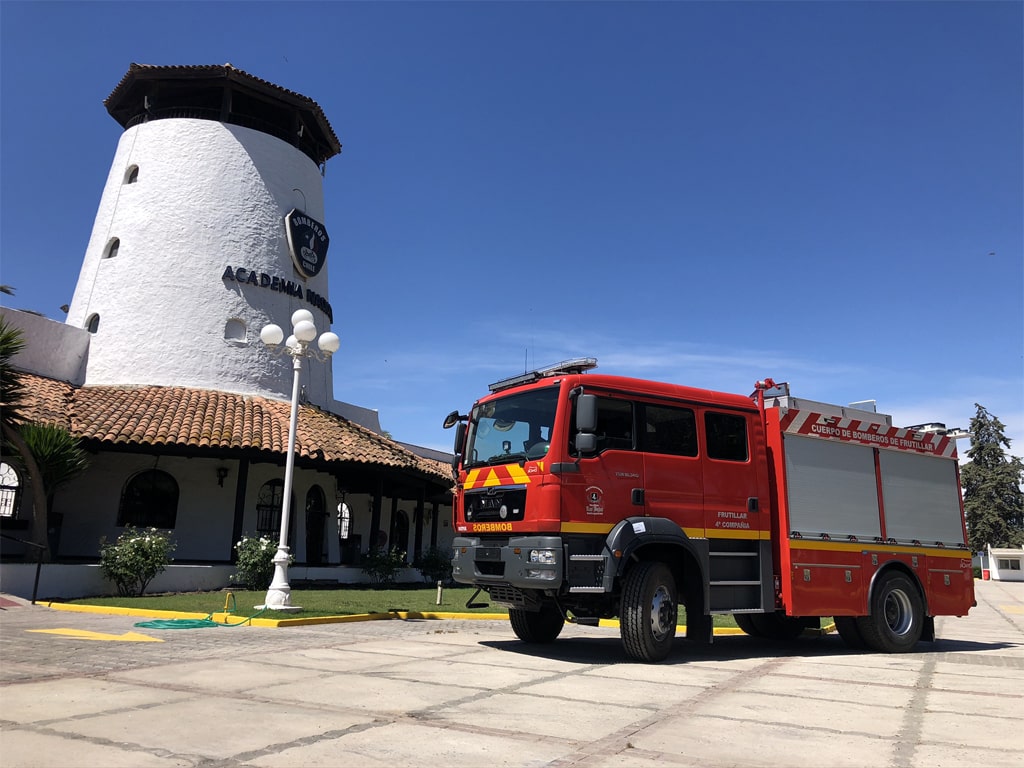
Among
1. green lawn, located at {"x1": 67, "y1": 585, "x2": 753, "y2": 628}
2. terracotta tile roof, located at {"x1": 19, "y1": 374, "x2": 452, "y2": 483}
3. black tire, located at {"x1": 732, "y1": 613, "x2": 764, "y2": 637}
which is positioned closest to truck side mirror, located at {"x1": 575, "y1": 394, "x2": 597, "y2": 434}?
green lawn, located at {"x1": 67, "y1": 585, "x2": 753, "y2": 628}

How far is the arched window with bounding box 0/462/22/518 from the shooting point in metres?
18.8

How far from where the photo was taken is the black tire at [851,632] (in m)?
10.5

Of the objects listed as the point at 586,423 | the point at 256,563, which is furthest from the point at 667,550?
the point at 256,563

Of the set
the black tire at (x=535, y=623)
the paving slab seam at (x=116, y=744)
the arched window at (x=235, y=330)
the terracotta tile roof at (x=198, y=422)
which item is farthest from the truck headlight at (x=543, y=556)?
the arched window at (x=235, y=330)

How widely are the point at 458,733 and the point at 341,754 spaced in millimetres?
869

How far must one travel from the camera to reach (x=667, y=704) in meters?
6.22

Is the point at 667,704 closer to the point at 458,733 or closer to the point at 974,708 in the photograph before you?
the point at 458,733

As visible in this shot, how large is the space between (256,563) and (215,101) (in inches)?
609

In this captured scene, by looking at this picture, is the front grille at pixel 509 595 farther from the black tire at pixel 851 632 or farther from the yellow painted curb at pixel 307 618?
the black tire at pixel 851 632

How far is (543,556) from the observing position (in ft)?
26.7

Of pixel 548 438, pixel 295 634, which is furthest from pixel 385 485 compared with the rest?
pixel 548 438

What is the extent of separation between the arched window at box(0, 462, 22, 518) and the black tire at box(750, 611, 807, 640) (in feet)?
56.2

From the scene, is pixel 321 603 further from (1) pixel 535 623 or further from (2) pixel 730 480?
(2) pixel 730 480

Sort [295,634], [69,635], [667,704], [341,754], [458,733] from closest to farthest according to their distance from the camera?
[341,754] < [458,733] < [667,704] < [69,635] < [295,634]
